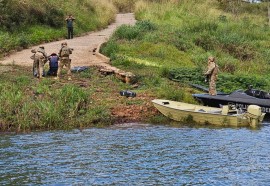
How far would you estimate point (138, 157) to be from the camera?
15844 millimetres

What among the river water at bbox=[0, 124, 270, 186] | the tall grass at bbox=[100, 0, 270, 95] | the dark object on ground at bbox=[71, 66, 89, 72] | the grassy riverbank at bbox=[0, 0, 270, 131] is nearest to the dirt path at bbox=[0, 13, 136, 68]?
the grassy riverbank at bbox=[0, 0, 270, 131]

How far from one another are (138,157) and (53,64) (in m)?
10.8

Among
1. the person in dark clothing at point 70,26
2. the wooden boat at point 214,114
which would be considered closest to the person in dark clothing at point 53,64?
the wooden boat at point 214,114

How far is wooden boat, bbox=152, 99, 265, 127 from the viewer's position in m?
20.7

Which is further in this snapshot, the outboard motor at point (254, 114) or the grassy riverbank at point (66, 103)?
the outboard motor at point (254, 114)

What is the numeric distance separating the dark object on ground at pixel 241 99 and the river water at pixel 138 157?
240cm

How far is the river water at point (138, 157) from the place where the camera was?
45.1ft

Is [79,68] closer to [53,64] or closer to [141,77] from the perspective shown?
[53,64]

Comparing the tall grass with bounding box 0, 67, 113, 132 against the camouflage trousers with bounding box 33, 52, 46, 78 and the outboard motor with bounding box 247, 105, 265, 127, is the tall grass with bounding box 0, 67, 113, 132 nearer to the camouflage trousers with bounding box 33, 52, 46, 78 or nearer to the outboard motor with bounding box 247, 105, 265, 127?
the camouflage trousers with bounding box 33, 52, 46, 78

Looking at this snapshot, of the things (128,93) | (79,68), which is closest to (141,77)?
(128,93)

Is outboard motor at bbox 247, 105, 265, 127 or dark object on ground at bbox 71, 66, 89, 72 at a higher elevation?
dark object on ground at bbox 71, 66, 89, 72

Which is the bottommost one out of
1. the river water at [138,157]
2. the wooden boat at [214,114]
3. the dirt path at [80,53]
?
the river water at [138,157]

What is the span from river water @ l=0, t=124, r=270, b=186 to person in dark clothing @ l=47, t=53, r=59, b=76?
254 inches

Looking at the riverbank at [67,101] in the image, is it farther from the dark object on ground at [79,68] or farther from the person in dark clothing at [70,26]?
the person in dark clothing at [70,26]
